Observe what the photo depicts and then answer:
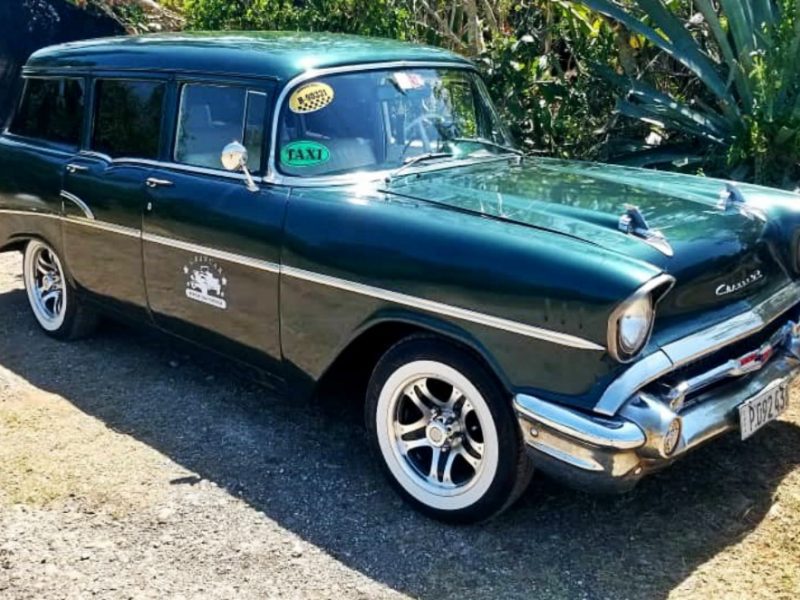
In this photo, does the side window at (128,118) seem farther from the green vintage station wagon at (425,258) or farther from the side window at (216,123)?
the side window at (216,123)

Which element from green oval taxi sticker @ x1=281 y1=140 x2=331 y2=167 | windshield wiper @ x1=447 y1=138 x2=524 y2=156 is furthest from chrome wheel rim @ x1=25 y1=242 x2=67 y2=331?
windshield wiper @ x1=447 y1=138 x2=524 y2=156

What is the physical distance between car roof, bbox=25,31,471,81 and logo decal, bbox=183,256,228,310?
0.86 metres

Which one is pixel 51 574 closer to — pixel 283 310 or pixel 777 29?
pixel 283 310

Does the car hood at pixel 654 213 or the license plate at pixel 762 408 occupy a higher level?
the car hood at pixel 654 213

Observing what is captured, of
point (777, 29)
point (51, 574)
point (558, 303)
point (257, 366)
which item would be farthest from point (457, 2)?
point (51, 574)

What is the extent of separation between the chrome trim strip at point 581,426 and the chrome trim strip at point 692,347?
0.17ft

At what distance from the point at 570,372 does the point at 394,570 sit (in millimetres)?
927

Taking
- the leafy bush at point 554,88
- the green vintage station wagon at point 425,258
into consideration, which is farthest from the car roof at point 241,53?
the leafy bush at point 554,88

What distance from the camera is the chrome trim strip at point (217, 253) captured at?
3.86m

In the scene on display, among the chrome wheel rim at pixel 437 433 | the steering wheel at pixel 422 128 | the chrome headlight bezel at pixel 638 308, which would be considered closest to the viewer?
the chrome headlight bezel at pixel 638 308

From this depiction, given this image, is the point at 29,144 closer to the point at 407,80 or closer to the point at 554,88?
the point at 407,80

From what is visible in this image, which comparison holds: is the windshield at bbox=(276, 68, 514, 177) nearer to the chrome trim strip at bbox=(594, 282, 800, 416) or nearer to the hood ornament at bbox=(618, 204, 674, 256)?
the hood ornament at bbox=(618, 204, 674, 256)

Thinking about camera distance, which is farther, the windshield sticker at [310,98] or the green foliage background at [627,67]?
the green foliage background at [627,67]

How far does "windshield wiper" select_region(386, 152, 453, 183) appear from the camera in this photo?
12.9 feet
